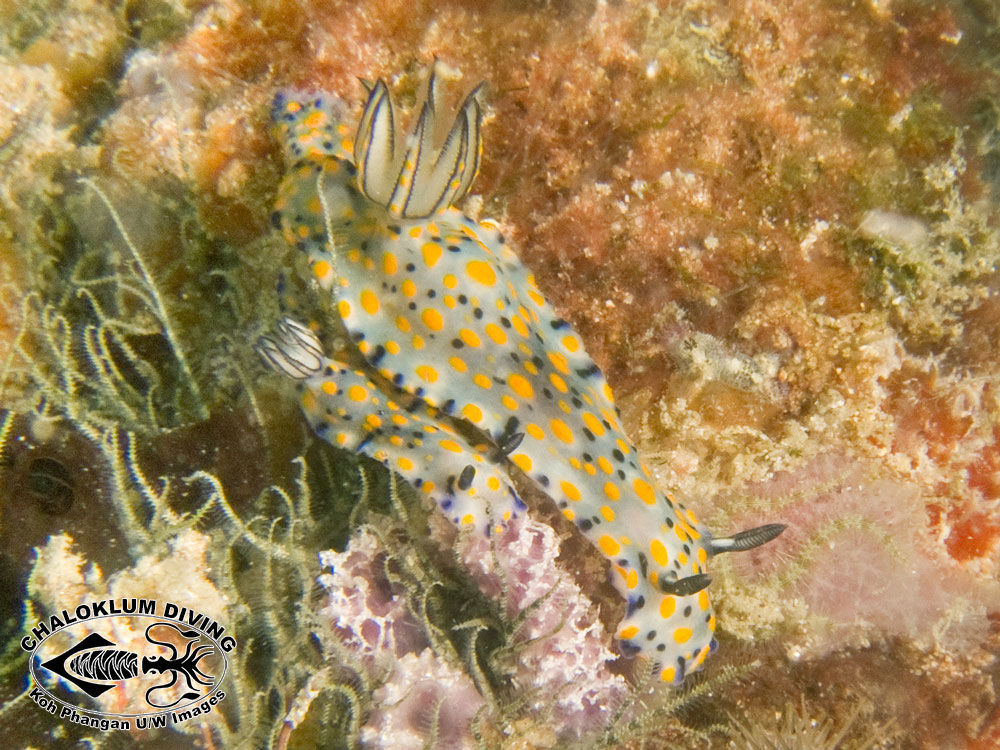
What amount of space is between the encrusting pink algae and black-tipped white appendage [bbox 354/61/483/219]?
0.51 m

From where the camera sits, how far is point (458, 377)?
8.51 ft

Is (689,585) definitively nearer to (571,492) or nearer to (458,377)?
(571,492)

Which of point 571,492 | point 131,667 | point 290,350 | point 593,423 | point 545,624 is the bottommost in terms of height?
point 131,667

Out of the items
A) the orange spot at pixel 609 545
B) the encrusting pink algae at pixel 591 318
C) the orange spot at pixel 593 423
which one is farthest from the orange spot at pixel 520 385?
the orange spot at pixel 609 545

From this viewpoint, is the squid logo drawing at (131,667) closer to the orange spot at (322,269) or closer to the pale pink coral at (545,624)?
the pale pink coral at (545,624)

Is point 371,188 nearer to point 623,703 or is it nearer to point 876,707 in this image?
point 623,703

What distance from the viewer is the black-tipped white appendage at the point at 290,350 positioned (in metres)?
2.55

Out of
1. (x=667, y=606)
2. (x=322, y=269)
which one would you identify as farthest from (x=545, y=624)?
(x=322, y=269)

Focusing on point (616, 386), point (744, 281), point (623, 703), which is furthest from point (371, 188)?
point (623, 703)

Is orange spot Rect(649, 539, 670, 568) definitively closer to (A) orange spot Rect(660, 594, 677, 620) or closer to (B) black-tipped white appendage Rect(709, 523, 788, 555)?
(A) orange spot Rect(660, 594, 677, 620)

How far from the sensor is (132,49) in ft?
9.85

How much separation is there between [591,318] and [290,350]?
1.44 m

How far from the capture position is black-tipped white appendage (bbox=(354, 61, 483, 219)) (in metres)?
2.35

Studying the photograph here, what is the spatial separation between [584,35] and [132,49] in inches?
90.7
